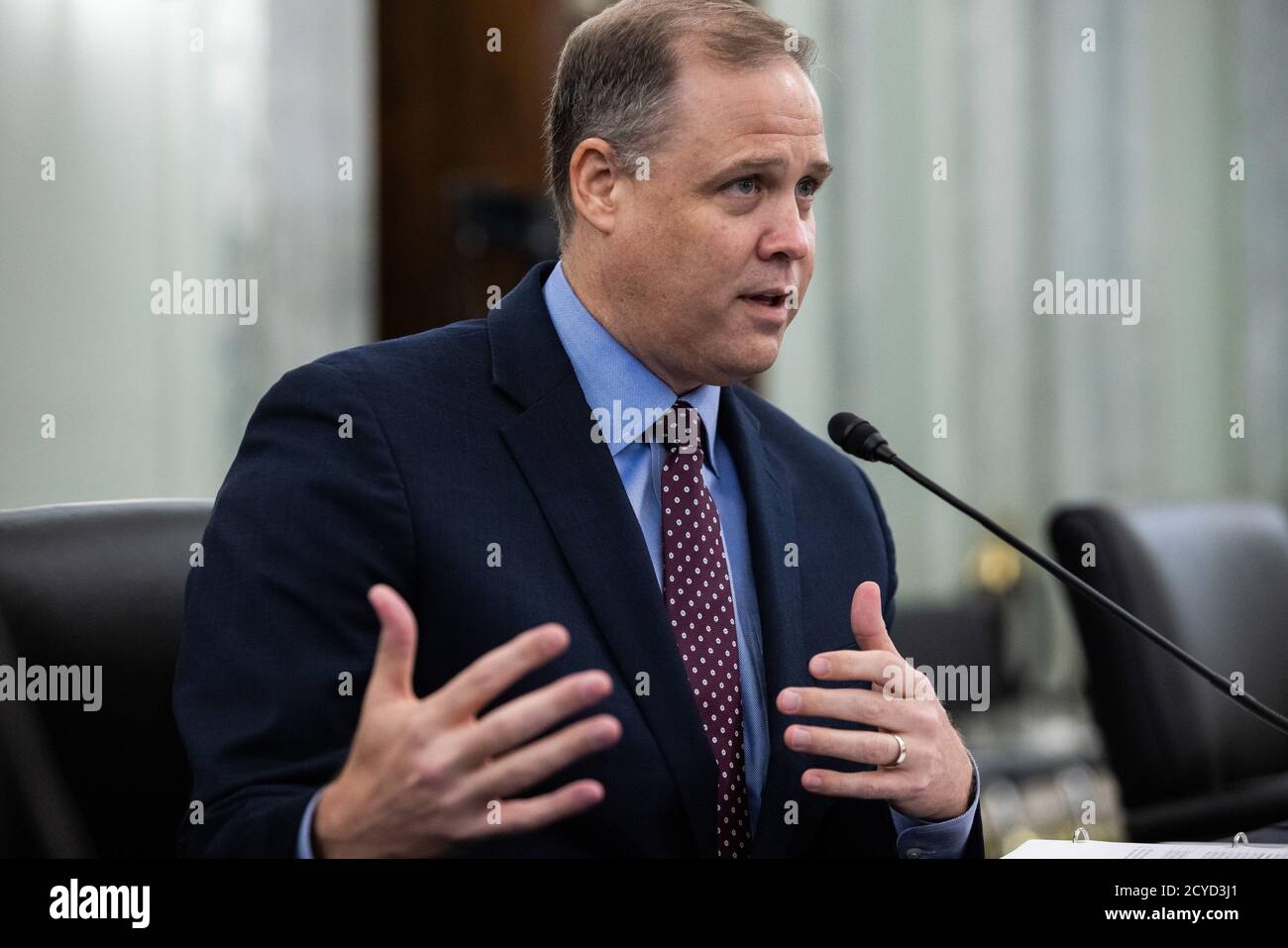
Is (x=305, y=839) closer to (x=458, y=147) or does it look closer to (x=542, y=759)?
(x=542, y=759)

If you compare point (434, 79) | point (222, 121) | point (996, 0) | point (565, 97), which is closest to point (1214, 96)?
point (996, 0)

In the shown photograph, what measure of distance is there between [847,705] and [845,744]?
0.03 m

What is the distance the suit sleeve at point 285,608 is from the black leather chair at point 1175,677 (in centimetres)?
118

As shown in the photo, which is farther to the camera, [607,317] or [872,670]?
[607,317]

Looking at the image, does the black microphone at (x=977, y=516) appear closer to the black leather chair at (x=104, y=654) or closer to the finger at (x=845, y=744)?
the finger at (x=845, y=744)

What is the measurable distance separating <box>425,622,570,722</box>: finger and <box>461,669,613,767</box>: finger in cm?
2

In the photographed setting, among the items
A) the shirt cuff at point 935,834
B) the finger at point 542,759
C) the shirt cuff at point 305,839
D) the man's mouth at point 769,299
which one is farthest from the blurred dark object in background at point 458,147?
the finger at point 542,759

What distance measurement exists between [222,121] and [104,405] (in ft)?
2.27

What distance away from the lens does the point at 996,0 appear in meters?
4.30

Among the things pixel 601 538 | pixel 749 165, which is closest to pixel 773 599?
pixel 601 538

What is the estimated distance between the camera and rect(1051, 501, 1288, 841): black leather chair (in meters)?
2.02

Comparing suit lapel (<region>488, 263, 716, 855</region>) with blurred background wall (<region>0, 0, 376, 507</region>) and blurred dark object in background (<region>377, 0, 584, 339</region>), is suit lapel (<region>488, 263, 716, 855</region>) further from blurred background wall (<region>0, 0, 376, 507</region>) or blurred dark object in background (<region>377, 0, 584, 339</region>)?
blurred dark object in background (<region>377, 0, 584, 339</region>)

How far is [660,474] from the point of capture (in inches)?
56.7
